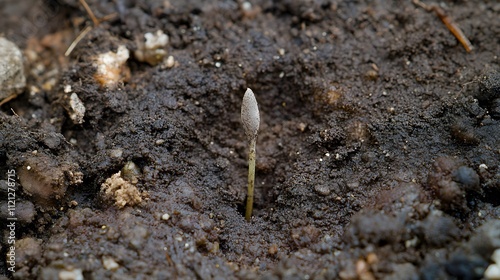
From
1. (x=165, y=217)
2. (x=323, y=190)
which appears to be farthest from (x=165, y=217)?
(x=323, y=190)

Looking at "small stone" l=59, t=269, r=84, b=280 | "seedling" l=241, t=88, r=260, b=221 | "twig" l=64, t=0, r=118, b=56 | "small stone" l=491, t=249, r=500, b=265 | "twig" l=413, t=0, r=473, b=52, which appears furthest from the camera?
"twig" l=64, t=0, r=118, b=56

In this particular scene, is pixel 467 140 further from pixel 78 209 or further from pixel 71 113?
pixel 71 113

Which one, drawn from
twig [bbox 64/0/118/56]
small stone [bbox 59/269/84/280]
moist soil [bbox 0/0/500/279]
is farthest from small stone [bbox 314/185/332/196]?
twig [bbox 64/0/118/56]

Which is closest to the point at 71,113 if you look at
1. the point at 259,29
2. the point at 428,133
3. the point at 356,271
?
the point at 259,29

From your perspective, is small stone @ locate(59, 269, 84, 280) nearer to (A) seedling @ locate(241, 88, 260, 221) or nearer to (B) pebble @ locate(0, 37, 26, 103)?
(A) seedling @ locate(241, 88, 260, 221)

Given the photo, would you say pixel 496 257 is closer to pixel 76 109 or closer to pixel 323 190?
pixel 323 190

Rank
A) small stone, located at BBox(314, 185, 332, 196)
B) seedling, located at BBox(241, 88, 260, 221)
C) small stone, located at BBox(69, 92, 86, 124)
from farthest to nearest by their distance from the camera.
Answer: small stone, located at BBox(69, 92, 86, 124)
small stone, located at BBox(314, 185, 332, 196)
seedling, located at BBox(241, 88, 260, 221)

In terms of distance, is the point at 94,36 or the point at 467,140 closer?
the point at 467,140
